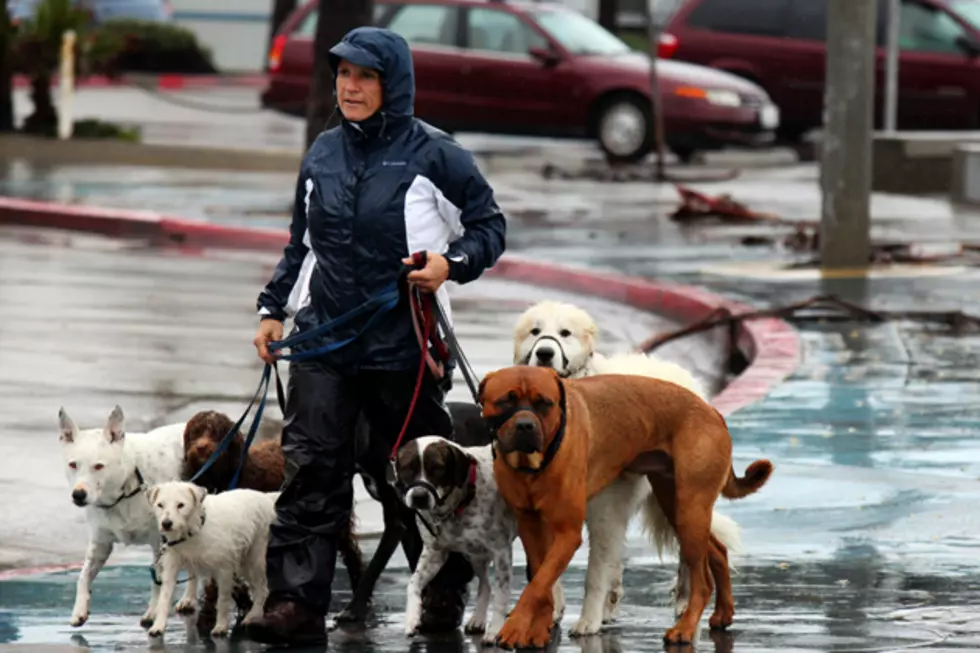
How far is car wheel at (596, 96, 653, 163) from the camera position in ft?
90.4

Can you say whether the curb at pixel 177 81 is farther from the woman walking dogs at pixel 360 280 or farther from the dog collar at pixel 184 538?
the woman walking dogs at pixel 360 280

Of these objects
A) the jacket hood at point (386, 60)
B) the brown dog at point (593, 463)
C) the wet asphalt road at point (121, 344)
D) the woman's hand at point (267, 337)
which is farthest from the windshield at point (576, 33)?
the brown dog at point (593, 463)

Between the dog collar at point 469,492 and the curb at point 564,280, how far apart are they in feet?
6.95

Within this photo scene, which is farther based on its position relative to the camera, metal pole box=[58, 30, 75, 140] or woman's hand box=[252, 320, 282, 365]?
metal pole box=[58, 30, 75, 140]

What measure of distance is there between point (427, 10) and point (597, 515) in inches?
857

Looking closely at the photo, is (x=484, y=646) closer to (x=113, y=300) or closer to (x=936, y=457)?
(x=936, y=457)

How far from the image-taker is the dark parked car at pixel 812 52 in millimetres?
28922

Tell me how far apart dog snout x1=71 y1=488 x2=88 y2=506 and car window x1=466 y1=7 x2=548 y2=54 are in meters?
20.7

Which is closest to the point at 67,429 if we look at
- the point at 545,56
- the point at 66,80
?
the point at 545,56

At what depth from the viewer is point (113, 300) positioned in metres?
16.3

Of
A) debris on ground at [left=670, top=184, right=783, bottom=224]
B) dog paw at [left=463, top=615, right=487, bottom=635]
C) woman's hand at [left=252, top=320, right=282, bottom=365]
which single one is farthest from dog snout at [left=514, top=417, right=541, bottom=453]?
debris on ground at [left=670, top=184, right=783, bottom=224]

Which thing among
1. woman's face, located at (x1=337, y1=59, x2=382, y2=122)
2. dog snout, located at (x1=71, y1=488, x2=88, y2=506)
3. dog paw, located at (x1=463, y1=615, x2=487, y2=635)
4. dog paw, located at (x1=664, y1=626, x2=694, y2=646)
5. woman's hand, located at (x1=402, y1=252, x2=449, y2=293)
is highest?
woman's face, located at (x1=337, y1=59, x2=382, y2=122)

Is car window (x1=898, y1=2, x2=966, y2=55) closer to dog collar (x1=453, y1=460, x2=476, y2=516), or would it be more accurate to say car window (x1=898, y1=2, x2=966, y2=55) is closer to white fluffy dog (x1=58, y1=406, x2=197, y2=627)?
white fluffy dog (x1=58, y1=406, x2=197, y2=627)

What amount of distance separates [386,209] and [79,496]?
1.43 metres
